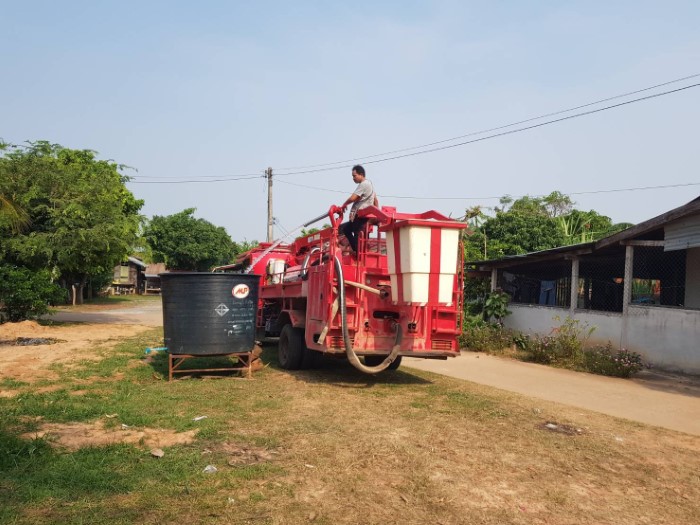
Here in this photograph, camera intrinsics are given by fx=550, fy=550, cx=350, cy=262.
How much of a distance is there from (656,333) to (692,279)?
8.69 ft

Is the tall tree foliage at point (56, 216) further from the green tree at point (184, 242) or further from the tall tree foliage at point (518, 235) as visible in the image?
the green tree at point (184, 242)

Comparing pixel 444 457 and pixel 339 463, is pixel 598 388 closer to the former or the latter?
pixel 444 457

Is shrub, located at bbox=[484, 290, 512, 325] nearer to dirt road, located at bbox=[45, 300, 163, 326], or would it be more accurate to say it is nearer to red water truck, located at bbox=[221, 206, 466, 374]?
red water truck, located at bbox=[221, 206, 466, 374]

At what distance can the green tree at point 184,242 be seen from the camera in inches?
1859

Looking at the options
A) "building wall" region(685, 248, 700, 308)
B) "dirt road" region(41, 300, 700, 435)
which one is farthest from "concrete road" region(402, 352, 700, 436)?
"building wall" region(685, 248, 700, 308)

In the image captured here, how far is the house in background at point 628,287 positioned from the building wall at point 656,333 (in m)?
0.02

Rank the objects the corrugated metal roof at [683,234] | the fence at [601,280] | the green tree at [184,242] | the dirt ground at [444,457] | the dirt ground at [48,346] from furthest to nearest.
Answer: the green tree at [184,242]
the fence at [601,280]
the corrugated metal roof at [683,234]
the dirt ground at [48,346]
the dirt ground at [444,457]

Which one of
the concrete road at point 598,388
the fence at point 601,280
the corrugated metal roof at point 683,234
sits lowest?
the concrete road at point 598,388

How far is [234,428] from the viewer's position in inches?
218

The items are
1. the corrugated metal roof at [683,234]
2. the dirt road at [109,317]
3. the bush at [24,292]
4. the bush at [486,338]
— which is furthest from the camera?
the dirt road at [109,317]

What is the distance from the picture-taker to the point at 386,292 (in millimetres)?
8039

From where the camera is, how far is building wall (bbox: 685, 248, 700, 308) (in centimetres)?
1248

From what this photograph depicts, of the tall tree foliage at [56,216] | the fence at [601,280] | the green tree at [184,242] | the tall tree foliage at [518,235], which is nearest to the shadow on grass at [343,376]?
the fence at [601,280]

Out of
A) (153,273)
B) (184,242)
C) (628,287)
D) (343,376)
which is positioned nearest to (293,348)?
(343,376)
